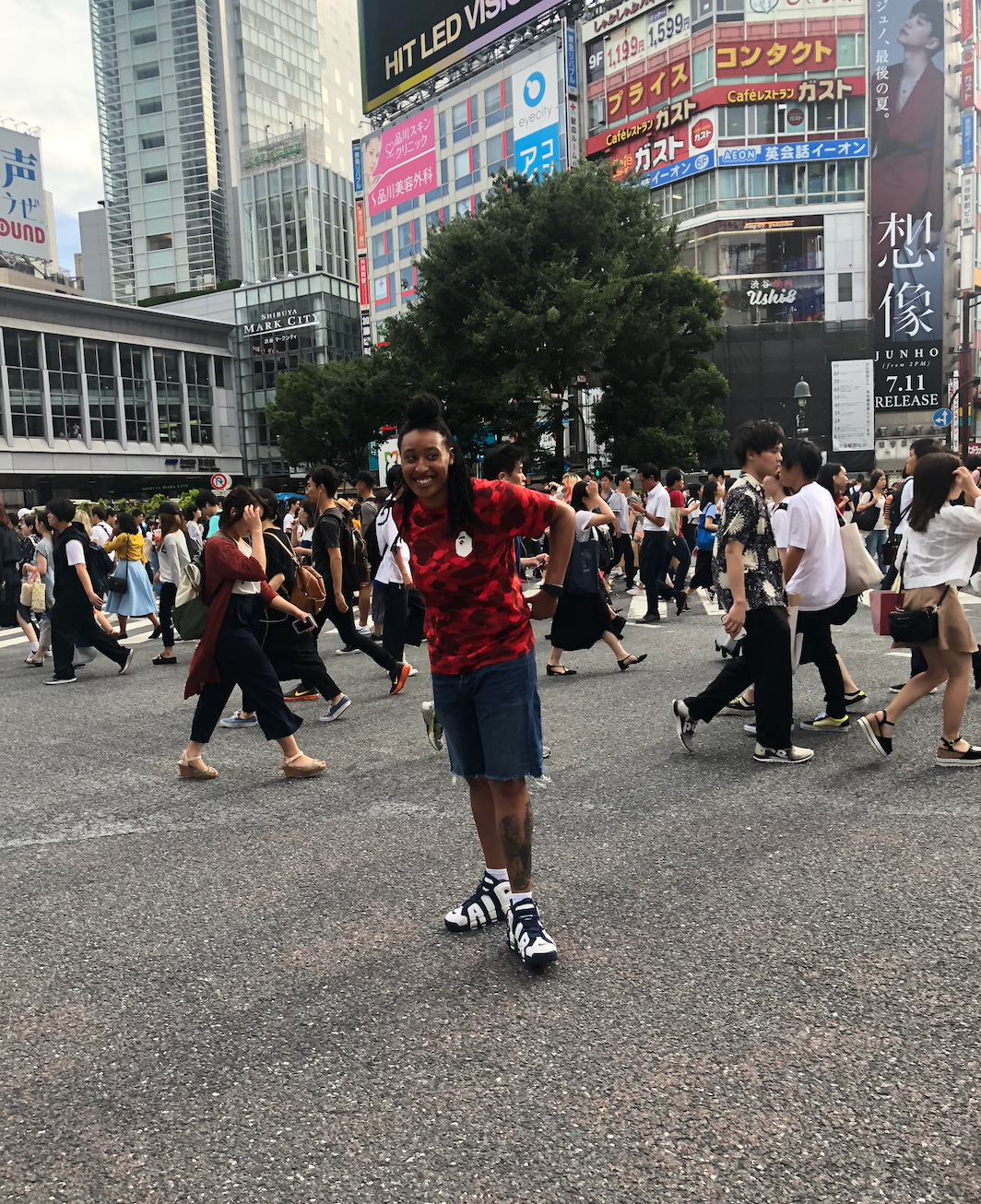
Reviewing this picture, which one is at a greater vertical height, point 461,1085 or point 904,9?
→ point 904,9

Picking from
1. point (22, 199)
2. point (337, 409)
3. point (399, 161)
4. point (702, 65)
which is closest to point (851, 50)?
point (702, 65)

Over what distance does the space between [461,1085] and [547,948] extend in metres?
0.68

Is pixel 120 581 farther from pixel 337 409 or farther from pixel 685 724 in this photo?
pixel 337 409

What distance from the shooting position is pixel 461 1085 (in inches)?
95.1

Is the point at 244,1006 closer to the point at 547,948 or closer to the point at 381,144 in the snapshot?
the point at 547,948

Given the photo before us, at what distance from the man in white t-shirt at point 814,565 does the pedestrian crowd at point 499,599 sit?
0.04 feet

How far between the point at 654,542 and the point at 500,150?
48950 mm

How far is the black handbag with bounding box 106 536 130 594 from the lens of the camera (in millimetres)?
11578

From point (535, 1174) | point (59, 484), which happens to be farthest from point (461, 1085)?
point (59, 484)

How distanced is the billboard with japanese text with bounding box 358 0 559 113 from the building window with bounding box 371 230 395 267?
8239 millimetres

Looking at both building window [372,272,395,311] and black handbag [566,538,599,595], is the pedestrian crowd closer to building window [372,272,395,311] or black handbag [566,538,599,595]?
black handbag [566,538,599,595]

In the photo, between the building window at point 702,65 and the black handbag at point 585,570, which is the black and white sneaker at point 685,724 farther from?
the building window at point 702,65

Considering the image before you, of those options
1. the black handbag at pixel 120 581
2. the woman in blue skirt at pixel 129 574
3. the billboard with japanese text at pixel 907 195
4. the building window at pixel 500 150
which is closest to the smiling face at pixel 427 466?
the black handbag at pixel 120 581

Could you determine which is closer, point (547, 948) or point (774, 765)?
point (547, 948)
